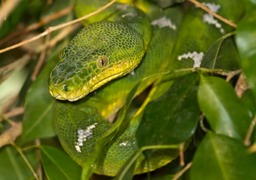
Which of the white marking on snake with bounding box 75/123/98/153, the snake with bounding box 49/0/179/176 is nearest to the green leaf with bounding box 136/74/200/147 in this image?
the snake with bounding box 49/0/179/176

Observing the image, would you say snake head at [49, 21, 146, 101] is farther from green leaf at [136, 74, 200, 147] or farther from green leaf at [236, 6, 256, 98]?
green leaf at [236, 6, 256, 98]

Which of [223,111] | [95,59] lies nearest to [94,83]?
[95,59]

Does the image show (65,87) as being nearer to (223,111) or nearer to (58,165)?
(58,165)

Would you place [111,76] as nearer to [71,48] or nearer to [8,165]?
[71,48]

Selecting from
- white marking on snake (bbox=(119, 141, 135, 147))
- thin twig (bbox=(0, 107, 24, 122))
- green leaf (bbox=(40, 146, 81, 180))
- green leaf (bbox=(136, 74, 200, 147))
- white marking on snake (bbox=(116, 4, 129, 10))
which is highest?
green leaf (bbox=(136, 74, 200, 147))

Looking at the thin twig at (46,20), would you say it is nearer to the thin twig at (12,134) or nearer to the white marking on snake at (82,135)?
the thin twig at (12,134)

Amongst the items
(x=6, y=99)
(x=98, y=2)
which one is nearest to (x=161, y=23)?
(x=98, y=2)
